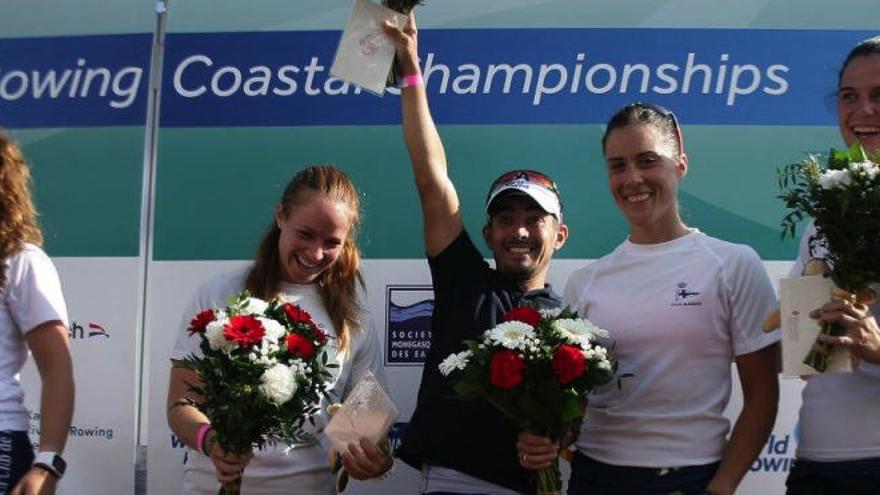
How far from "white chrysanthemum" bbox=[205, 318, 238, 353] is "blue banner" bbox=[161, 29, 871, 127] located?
0.83 meters

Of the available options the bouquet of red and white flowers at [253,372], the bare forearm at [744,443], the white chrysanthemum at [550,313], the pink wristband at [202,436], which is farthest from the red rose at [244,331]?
the bare forearm at [744,443]

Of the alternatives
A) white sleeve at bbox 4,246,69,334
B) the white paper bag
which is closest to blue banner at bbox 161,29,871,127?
white sleeve at bbox 4,246,69,334

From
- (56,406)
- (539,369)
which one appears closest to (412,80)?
(539,369)

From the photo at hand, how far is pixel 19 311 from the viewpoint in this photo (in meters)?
2.67

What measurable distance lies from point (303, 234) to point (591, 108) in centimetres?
91

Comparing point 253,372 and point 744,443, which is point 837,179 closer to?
point 744,443

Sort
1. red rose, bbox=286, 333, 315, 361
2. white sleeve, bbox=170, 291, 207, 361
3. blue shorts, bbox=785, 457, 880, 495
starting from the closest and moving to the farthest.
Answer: blue shorts, bbox=785, 457, 880, 495
red rose, bbox=286, 333, 315, 361
white sleeve, bbox=170, 291, 207, 361

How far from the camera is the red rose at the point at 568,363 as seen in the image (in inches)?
92.1

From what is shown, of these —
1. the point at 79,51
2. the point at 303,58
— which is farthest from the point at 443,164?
the point at 79,51

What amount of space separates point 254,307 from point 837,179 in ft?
4.60

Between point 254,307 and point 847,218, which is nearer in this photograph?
point 847,218

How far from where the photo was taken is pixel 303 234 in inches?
113

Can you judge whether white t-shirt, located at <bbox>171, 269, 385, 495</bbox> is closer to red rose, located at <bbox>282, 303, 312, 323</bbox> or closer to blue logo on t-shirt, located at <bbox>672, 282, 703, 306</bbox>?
red rose, located at <bbox>282, 303, 312, 323</bbox>

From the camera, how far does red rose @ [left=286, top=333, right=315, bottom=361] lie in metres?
2.52
